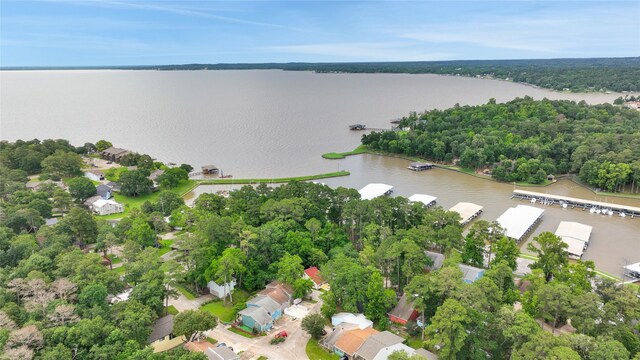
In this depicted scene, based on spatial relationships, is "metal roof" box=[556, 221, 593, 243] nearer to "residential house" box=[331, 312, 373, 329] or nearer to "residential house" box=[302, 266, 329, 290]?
"residential house" box=[331, 312, 373, 329]

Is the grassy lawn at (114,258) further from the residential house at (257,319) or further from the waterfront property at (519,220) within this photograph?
the waterfront property at (519,220)

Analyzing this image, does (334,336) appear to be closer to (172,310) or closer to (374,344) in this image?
(374,344)

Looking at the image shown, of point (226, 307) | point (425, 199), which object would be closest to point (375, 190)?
point (425, 199)

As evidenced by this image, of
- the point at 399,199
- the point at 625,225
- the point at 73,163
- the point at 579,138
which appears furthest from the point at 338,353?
the point at 579,138

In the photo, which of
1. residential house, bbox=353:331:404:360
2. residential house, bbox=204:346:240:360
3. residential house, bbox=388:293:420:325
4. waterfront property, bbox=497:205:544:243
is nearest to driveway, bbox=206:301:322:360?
residential house, bbox=204:346:240:360

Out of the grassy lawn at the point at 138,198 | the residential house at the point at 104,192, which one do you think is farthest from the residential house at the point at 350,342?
the residential house at the point at 104,192

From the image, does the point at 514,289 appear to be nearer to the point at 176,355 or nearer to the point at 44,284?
the point at 176,355
